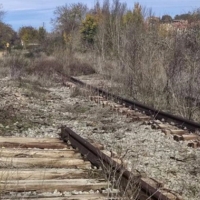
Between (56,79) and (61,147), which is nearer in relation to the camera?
(61,147)

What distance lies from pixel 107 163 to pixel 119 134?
2790mm

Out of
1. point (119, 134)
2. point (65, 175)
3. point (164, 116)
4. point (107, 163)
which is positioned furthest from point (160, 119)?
point (65, 175)

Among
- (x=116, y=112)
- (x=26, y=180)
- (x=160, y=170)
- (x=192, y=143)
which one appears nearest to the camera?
(x=26, y=180)

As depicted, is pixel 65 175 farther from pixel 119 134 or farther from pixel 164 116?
pixel 164 116

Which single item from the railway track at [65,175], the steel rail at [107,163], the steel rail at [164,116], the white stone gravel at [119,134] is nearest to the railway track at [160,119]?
the steel rail at [164,116]

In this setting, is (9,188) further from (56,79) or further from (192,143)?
(56,79)

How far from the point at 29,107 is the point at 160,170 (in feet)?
20.1

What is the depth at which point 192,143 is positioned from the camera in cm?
728

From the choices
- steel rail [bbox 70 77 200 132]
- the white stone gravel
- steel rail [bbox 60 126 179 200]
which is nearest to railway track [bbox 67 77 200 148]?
steel rail [bbox 70 77 200 132]

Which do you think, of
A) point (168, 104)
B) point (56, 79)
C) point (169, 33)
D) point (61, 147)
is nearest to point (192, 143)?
point (61, 147)

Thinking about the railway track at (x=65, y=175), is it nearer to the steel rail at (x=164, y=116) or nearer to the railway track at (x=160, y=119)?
the railway track at (x=160, y=119)

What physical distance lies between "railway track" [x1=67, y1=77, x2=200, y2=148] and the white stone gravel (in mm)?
190

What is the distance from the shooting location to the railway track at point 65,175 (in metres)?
4.34

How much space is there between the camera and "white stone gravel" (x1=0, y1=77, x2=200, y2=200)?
5.65m
